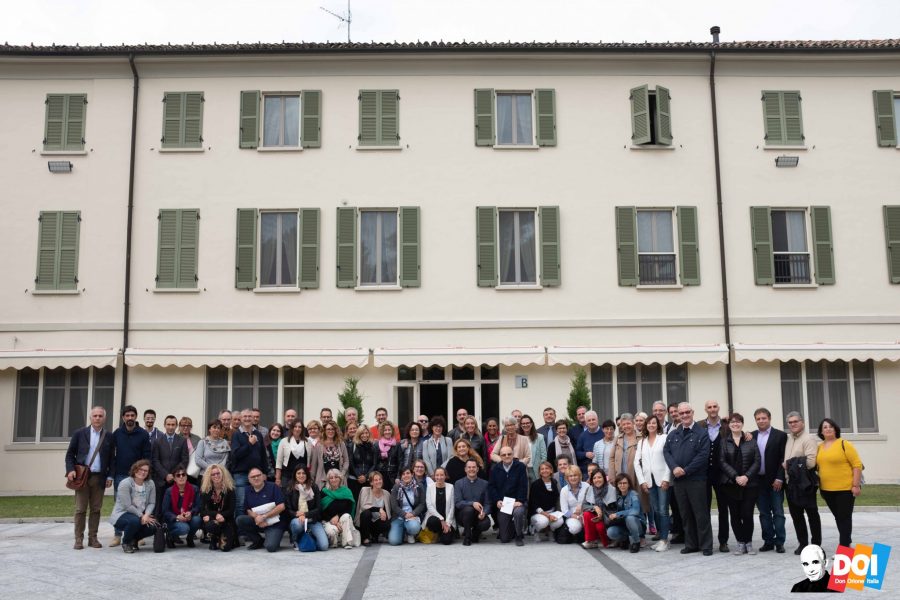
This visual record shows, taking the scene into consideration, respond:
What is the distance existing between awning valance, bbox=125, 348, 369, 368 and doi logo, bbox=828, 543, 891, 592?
10.9m

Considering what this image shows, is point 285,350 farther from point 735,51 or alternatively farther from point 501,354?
point 735,51

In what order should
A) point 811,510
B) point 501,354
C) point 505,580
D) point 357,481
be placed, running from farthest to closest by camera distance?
1. point 501,354
2. point 357,481
3. point 811,510
4. point 505,580

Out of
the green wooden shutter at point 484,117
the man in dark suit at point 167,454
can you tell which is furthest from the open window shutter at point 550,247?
the man in dark suit at point 167,454

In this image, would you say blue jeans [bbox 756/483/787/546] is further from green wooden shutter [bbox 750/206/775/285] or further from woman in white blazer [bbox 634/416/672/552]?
green wooden shutter [bbox 750/206/775/285]

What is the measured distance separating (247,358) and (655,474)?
10.2 m

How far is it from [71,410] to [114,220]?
4.24 metres

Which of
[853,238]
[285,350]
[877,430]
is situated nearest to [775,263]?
[853,238]

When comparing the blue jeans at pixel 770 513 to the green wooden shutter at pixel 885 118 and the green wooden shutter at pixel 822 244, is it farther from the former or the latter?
the green wooden shutter at pixel 885 118

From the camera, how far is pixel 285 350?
1892cm

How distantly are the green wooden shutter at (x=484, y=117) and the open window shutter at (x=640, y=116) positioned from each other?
10.3ft

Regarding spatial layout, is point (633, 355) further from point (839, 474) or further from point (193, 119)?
point (193, 119)

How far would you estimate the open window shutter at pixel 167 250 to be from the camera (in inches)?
762

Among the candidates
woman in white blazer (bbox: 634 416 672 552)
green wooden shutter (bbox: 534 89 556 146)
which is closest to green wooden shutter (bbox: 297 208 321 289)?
green wooden shutter (bbox: 534 89 556 146)

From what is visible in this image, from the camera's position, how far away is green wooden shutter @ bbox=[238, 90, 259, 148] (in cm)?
1977
